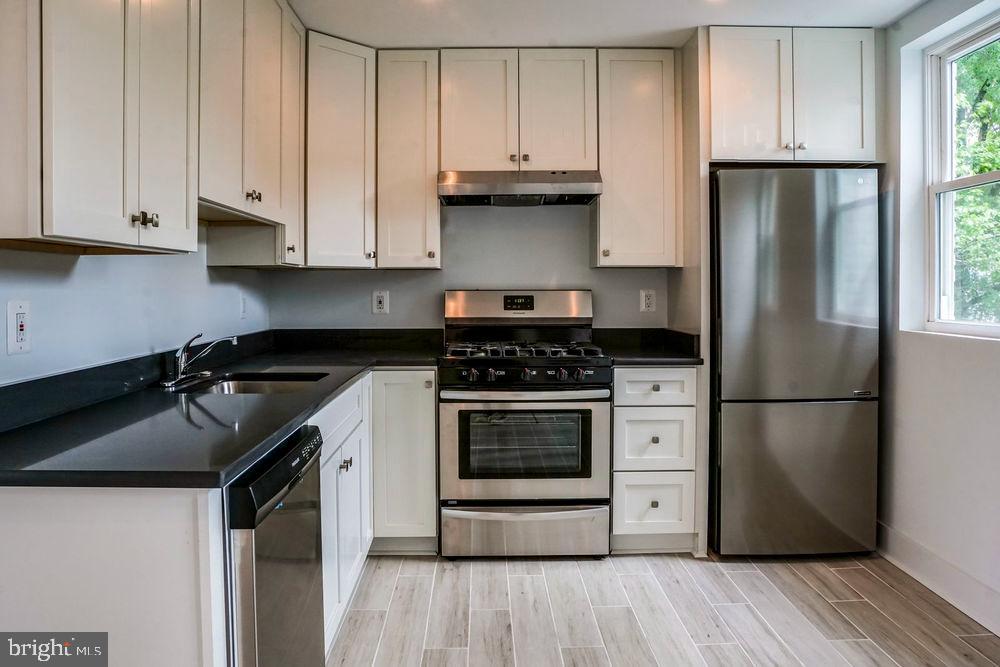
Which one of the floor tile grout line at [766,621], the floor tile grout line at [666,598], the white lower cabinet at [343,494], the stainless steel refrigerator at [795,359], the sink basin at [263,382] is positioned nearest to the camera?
the white lower cabinet at [343,494]

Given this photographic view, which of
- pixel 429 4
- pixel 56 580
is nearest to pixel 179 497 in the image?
pixel 56 580

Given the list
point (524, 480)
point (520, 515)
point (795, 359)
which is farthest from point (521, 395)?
point (795, 359)

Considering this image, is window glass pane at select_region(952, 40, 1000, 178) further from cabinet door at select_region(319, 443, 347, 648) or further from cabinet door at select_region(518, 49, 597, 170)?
cabinet door at select_region(319, 443, 347, 648)

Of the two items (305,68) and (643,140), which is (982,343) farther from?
(305,68)

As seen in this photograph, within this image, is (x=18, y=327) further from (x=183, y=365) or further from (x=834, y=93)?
(x=834, y=93)

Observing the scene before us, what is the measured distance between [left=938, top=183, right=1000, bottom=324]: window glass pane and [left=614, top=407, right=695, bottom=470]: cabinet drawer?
3.84 feet

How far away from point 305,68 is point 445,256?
3.69ft

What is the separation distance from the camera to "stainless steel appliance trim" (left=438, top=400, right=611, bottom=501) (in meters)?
2.60

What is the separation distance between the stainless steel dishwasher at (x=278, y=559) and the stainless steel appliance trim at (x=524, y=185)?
1.50 m

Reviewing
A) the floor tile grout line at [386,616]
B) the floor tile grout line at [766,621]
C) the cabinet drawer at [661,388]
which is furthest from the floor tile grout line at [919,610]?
the floor tile grout line at [386,616]

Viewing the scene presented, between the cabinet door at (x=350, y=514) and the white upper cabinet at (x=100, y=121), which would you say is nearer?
the white upper cabinet at (x=100, y=121)

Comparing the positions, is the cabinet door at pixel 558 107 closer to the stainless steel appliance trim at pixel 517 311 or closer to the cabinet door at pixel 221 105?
the stainless steel appliance trim at pixel 517 311

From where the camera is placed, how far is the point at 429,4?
2.37 metres

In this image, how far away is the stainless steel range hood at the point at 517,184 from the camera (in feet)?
8.68
